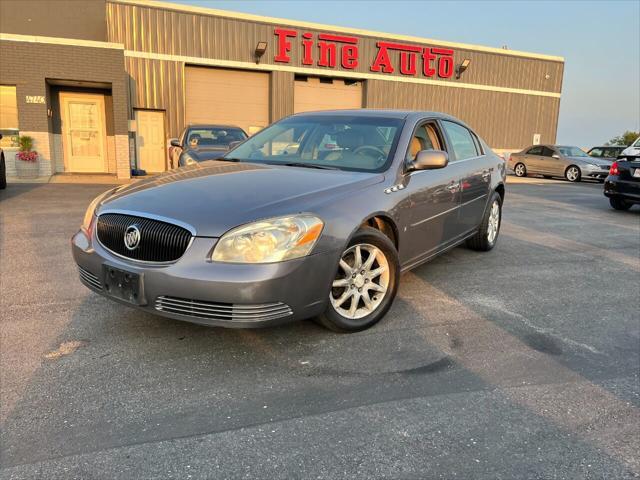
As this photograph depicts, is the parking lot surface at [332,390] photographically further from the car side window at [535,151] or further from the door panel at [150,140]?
the car side window at [535,151]

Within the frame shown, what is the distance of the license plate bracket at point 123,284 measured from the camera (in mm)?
2989

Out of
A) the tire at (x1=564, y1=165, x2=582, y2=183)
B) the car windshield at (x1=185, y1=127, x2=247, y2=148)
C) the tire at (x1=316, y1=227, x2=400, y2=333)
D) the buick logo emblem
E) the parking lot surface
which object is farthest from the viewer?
the tire at (x1=564, y1=165, x2=582, y2=183)

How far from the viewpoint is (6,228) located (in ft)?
23.4

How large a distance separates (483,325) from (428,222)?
99 cm

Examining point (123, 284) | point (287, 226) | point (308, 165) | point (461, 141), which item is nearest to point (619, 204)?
point (461, 141)

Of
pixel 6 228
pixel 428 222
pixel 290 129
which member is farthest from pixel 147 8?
pixel 428 222

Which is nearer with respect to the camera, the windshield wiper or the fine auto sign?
the windshield wiper

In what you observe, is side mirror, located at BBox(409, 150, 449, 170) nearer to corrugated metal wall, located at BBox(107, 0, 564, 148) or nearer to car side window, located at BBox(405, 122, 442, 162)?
car side window, located at BBox(405, 122, 442, 162)

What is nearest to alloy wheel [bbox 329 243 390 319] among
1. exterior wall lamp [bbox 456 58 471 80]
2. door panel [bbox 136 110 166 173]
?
door panel [bbox 136 110 166 173]

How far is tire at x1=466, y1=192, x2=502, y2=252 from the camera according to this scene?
19.7 feet

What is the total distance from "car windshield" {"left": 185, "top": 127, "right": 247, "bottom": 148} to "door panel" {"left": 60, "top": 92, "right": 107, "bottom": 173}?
755cm

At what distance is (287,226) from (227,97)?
17.8 meters

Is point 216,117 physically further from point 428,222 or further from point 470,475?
point 470,475

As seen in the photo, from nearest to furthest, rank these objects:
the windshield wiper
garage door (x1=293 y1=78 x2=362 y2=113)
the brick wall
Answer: the windshield wiper, the brick wall, garage door (x1=293 y1=78 x2=362 y2=113)
